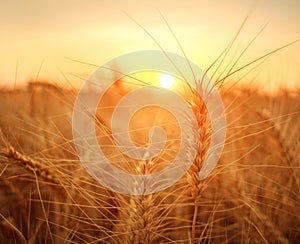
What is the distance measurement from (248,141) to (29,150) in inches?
26.6

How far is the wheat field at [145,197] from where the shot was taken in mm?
952

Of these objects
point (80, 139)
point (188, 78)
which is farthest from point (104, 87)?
point (188, 78)

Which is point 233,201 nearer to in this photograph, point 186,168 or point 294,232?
point 294,232

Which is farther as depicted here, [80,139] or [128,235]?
[80,139]

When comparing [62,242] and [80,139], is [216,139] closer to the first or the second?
[80,139]

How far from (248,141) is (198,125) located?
24.5 inches

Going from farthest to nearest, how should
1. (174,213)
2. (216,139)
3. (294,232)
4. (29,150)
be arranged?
(29,150)
(174,213)
(294,232)
(216,139)

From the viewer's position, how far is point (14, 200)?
3.88 ft

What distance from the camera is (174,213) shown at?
48.9 inches

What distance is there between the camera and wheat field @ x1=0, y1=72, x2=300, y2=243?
952 mm

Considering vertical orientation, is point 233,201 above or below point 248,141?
below

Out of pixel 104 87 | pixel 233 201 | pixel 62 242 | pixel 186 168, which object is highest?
pixel 104 87

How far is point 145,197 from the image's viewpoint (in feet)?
2.99

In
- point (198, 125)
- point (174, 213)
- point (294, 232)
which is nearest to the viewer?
point (198, 125)
